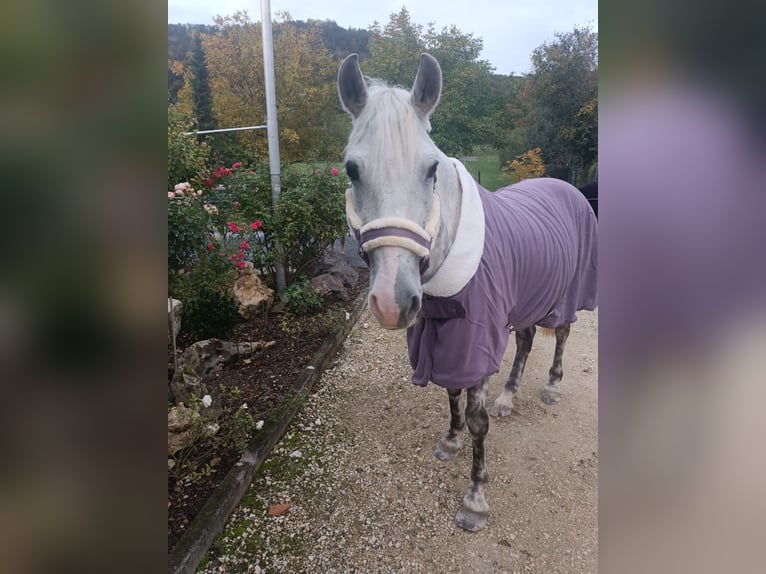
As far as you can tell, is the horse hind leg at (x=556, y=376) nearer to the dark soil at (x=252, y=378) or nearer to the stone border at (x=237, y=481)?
the stone border at (x=237, y=481)

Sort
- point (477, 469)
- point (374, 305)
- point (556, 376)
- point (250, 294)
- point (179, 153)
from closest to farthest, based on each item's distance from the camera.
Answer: point (374, 305) → point (477, 469) → point (179, 153) → point (556, 376) → point (250, 294)

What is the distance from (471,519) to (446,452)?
0.58 meters

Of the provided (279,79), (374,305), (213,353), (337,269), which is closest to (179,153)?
(213,353)

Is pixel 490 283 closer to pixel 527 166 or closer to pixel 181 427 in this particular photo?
pixel 527 166

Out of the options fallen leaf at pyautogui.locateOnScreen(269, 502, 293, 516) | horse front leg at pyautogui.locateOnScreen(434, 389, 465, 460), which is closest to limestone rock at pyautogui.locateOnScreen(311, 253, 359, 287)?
horse front leg at pyautogui.locateOnScreen(434, 389, 465, 460)

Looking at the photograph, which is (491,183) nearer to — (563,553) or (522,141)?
(522,141)

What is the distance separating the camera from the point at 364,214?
1.57 m

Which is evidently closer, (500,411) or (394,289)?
(394,289)

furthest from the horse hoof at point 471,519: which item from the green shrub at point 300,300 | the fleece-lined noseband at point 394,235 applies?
Result: the green shrub at point 300,300

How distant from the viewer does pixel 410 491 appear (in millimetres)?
2725

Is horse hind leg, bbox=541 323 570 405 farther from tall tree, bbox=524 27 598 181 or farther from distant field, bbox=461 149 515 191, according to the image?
tall tree, bbox=524 27 598 181
